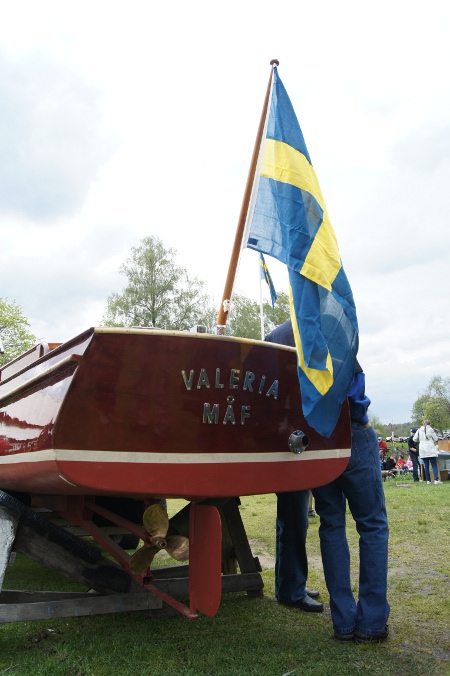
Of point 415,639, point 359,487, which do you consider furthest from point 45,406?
point 415,639

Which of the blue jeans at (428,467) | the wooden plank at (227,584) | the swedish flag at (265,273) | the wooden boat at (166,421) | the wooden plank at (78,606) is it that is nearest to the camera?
the wooden boat at (166,421)

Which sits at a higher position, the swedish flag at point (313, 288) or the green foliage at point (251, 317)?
the green foliage at point (251, 317)

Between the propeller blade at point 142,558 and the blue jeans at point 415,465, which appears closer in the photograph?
the propeller blade at point 142,558

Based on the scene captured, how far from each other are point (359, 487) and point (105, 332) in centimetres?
159

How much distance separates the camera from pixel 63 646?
119 inches

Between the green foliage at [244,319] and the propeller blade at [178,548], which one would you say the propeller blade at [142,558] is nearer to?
the propeller blade at [178,548]

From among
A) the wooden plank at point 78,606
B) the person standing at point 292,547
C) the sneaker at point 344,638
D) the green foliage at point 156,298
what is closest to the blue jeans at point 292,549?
the person standing at point 292,547

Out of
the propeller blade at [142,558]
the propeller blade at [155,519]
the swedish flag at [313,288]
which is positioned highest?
the swedish flag at [313,288]

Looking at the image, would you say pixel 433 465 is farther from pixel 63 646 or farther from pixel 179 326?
pixel 179 326

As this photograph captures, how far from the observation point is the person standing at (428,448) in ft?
39.3

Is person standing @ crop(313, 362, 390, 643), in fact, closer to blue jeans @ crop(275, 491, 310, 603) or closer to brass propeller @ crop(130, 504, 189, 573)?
blue jeans @ crop(275, 491, 310, 603)

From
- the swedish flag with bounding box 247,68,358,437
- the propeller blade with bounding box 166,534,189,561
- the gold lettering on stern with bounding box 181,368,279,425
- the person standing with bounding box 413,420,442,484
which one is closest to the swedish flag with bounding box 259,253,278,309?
the swedish flag with bounding box 247,68,358,437

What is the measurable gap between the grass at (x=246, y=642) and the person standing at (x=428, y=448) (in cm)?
785

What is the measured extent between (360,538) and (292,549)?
2.48ft
